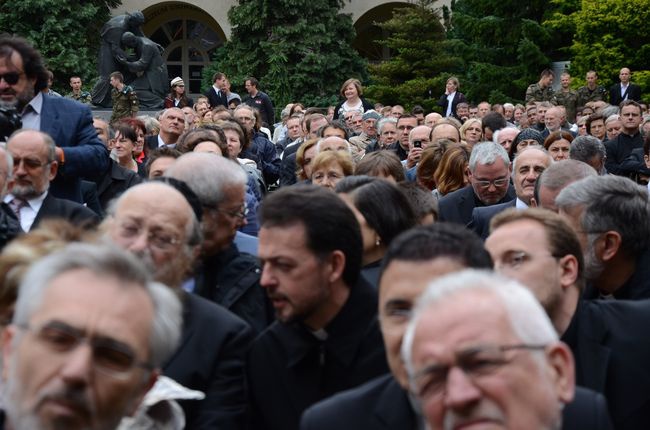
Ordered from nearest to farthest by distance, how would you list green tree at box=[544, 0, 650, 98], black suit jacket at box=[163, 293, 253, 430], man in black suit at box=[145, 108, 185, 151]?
black suit jacket at box=[163, 293, 253, 430] → man in black suit at box=[145, 108, 185, 151] → green tree at box=[544, 0, 650, 98]

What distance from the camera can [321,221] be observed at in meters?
4.39

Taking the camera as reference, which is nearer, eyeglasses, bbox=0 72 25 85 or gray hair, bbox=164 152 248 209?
gray hair, bbox=164 152 248 209

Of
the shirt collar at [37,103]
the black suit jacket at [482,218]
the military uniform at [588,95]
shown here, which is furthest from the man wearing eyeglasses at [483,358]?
the military uniform at [588,95]

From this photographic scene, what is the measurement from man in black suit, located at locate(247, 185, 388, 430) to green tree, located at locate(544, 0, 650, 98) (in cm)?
2486

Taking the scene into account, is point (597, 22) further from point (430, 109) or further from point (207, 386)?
point (207, 386)

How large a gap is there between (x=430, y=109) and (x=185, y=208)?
29.7 meters

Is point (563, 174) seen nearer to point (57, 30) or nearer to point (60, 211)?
point (60, 211)

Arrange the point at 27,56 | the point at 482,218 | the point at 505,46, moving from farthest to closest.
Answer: the point at 505,46 → the point at 482,218 → the point at 27,56

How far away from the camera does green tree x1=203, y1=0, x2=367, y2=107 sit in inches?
1432

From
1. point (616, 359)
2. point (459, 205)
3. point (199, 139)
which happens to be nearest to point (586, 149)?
point (459, 205)

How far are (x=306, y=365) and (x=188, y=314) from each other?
0.46 meters

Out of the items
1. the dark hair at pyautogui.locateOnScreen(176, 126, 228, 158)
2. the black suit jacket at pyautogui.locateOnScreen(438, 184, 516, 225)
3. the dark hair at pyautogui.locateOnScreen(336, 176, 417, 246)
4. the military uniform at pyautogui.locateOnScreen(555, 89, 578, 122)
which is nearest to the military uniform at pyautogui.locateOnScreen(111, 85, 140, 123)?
the military uniform at pyautogui.locateOnScreen(555, 89, 578, 122)

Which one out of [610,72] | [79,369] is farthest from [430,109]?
[79,369]

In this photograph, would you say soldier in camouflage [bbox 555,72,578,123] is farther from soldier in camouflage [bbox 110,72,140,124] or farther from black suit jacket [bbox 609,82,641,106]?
soldier in camouflage [bbox 110,72,140,124]
